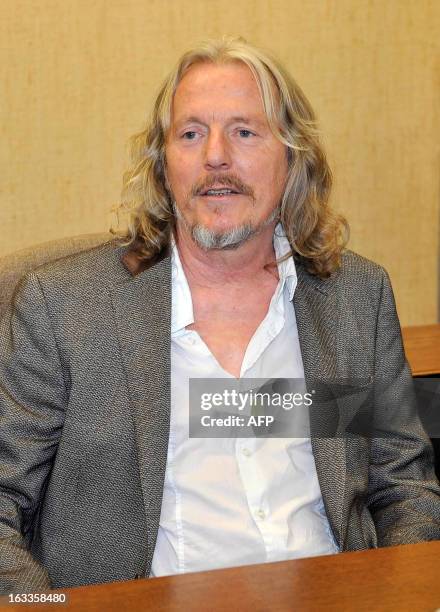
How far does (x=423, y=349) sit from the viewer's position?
2691 millimetres

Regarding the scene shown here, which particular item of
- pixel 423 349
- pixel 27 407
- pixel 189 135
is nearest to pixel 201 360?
pixel 27 407

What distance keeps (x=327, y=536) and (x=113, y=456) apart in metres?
0.43

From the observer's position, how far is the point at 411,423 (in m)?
1.95

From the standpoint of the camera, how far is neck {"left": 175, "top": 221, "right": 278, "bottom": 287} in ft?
6.48

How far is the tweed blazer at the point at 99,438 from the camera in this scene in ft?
5.64

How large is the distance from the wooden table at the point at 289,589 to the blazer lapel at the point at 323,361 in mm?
361

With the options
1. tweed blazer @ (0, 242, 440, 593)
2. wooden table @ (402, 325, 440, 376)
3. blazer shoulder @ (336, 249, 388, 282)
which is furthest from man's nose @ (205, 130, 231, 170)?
wooden table @ (402, 325, 440, 376)

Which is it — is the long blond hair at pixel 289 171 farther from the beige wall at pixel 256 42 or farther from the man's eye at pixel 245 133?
the beige wall at pixel 256 42

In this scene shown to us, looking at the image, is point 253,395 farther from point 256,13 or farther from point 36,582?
point 256,13

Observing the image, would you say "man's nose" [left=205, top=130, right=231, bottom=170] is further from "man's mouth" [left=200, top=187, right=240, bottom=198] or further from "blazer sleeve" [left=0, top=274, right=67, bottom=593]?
"blazer sleeve" [left=0, top=274, right=67, bottom=593]

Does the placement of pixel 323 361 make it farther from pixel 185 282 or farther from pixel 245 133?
pixel 245 133

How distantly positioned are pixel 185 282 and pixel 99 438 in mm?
373

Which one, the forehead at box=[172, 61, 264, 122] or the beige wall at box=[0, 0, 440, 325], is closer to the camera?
the forehead at box=[172, 61, 264, 122]

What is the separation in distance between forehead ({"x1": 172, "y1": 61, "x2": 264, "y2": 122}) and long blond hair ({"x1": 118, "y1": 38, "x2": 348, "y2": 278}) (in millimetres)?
18
